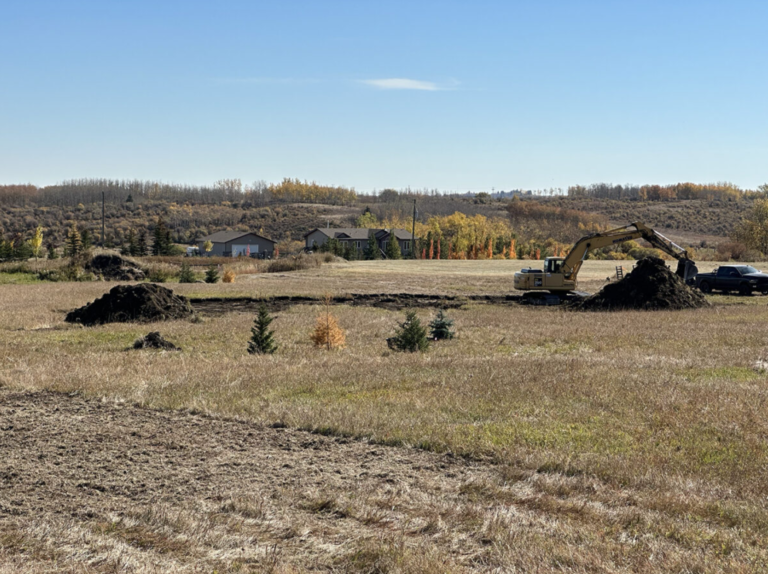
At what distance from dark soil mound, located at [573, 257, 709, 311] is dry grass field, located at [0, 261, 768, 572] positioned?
1368cm

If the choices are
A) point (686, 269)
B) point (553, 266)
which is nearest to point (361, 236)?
point (553, 266)

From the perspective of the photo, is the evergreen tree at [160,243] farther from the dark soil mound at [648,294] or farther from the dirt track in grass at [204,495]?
the dirt track in grass at [204,495]

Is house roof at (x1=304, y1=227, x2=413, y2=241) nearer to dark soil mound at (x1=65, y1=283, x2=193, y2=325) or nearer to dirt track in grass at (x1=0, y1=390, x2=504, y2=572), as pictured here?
dark soil mound at (x1=65, y1=283, x2=193, y2=325)

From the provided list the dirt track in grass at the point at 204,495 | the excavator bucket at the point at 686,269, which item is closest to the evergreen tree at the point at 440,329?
the dirt track in grass at the point at 204,495

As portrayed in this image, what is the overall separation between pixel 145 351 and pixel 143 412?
7.80 m

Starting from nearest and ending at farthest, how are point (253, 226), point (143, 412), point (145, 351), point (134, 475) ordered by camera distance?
point (134, 475)
point (143, 412)
point (145, 351)
point (253, 226)

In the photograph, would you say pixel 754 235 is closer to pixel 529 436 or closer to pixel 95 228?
pixel 529 436

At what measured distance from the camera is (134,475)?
8656 millimetres

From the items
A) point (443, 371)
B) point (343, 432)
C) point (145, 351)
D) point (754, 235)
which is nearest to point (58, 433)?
point (343, 432)

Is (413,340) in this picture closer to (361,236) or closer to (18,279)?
(18,279)

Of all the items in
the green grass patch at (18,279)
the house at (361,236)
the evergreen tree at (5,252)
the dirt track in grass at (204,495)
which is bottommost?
the green grass patch at (18,279)

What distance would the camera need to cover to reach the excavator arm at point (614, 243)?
1452 inches

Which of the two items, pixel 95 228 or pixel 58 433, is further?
pixel 95 228

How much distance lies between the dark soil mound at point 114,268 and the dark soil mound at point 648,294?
3130cm
